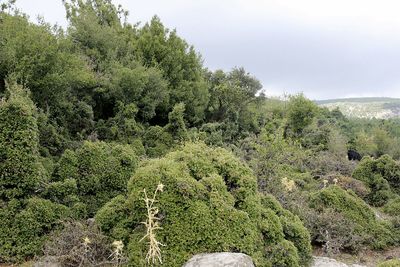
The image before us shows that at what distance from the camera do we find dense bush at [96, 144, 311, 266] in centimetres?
717

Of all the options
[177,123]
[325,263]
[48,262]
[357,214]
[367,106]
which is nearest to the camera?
[48,262]

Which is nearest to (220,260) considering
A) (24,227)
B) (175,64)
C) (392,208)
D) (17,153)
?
(24,227)

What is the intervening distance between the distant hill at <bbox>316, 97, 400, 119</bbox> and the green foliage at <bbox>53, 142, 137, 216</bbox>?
126073 mm

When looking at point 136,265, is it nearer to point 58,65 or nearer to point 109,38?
point 58,65

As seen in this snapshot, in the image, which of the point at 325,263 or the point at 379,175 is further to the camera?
the point at 379,175

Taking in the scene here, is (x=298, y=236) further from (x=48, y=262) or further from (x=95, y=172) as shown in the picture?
(x=95, y=172)

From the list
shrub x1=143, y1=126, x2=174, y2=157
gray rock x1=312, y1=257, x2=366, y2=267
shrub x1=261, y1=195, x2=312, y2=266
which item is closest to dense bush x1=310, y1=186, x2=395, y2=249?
gray rock x1=312, y1=257, x2=366, y2=267

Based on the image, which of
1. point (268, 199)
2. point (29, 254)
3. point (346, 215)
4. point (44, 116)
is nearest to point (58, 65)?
point (44, 116)

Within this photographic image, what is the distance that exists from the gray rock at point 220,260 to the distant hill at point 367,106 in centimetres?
12923

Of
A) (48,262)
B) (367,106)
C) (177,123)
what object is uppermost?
(177,123)

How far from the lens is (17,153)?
9586 millimetres

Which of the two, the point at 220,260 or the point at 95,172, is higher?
the point at 95,172

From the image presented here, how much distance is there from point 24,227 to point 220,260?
16.1 ft

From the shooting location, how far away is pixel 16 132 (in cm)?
959
